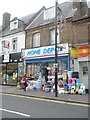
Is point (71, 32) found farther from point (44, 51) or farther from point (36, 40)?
point (36, 40)

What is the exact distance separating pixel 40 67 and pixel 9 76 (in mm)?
5406

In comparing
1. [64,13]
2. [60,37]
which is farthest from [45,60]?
[64,13]

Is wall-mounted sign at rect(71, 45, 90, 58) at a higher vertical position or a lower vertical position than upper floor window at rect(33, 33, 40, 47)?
lower

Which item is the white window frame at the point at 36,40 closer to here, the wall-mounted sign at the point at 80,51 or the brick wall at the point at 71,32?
the brick wall at the point at 71,32

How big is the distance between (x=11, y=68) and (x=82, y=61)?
1011cm

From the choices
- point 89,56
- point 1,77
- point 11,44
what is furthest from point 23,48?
point 89,56

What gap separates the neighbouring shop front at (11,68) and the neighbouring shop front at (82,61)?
746cm

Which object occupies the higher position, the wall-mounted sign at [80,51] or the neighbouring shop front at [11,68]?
the wall-mounted sign at [80,51]

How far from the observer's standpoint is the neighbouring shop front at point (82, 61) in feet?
49.8

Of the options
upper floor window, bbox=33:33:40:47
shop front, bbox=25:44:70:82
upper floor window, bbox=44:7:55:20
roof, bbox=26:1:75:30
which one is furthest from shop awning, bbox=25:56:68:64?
upper floor window, bbox=44:7:55:20

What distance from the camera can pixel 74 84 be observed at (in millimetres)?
14555

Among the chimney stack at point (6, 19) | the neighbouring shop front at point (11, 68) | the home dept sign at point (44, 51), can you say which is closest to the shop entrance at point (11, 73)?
the neighbouring shop front at point (11, 68)

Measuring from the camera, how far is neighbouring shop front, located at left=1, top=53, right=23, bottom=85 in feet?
70.0

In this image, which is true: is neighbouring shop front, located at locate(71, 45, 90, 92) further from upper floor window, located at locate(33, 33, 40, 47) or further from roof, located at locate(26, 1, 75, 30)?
upper floor window, located at locate(33, 33, 40, 47)
